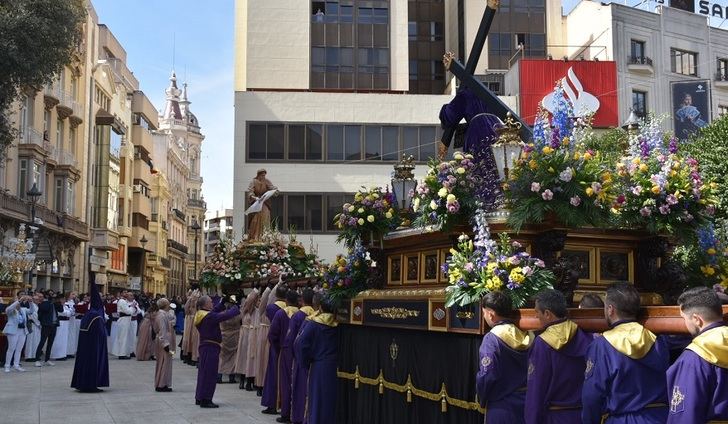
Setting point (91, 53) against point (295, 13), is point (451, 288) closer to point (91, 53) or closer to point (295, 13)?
point (295, 13)

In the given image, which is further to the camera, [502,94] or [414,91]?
[414,91]

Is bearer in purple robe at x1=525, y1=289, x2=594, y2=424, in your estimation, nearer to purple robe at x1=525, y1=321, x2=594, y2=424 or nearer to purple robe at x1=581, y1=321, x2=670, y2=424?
purple robe at x1=525, y1=321, x2=594, y2=424

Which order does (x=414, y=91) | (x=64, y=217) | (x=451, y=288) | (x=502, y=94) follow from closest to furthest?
(x=451, y=288) < (x=64, y=217) < (x=502, y=94) < (x=414, y=91)

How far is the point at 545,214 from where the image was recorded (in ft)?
26.3

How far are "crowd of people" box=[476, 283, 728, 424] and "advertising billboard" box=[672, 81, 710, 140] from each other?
3983cm

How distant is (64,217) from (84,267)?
248 inches

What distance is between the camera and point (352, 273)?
11273mm

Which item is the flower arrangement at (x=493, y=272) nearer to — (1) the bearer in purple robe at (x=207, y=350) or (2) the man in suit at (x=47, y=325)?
(1) the bearer in purple robe at (x=207, y=350)

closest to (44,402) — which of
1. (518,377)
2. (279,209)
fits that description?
(518,377)

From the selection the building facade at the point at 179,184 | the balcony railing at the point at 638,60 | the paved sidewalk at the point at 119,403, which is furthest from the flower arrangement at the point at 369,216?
the building facade at the point at 179,184

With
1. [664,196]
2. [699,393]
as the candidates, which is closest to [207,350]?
[664,196]

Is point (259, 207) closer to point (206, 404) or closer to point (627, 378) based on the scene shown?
point (206, 404)

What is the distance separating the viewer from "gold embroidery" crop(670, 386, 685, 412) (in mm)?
4516

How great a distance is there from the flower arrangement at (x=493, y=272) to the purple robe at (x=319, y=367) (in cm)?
320
